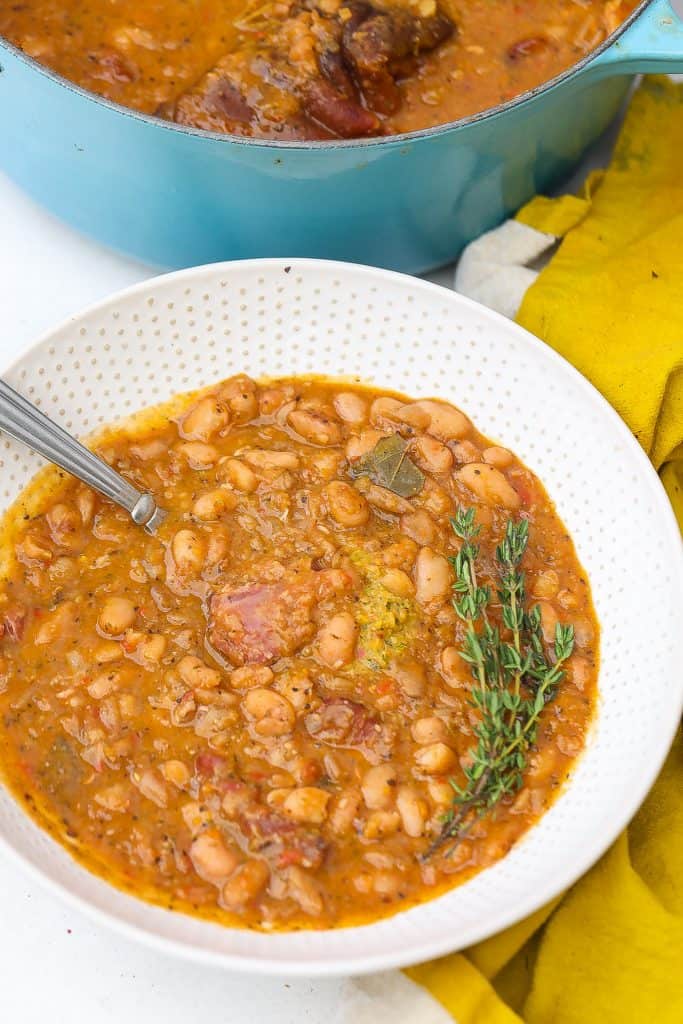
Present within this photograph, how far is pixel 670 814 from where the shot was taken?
267cm

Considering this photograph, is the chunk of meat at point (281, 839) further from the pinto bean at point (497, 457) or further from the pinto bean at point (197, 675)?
the pinto bean at point (497, 457)

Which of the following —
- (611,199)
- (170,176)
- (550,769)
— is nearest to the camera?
(550,769)

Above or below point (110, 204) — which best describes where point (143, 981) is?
below

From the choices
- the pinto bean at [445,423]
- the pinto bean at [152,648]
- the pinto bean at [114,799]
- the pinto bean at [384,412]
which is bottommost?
the pinto bean at [114,799]

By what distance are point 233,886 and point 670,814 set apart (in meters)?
0.97

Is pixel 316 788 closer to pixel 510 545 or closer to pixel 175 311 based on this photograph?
pixel 510 545

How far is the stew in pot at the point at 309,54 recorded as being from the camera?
3.07 m

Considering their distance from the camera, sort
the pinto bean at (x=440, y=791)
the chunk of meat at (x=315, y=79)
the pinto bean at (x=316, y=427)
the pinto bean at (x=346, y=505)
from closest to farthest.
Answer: the pinto bean at (x=440, y=791), the pinto bean at (x=346, y=505), the pinto bean at (x=316, y=427), the chunk of meat at (x=315, y=79)

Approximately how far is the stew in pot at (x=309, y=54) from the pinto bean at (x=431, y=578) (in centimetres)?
113

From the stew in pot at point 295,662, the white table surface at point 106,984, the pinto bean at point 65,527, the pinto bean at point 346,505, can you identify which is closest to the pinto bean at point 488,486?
the stew in pot at point 295,662

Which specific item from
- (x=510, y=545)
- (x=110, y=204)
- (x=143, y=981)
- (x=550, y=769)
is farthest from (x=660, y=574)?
(x=110, y=204)

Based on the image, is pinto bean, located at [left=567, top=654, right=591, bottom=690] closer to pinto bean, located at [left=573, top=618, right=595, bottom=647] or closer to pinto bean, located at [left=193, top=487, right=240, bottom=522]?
pinto bean, located at [left=573, top=618, right=595, bottom=647]

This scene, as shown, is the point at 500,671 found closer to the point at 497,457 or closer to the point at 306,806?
the point at 306,806

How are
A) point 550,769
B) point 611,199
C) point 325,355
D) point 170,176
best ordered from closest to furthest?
point 550,769 → point 170,176 → point 325,355 → point 611,199
